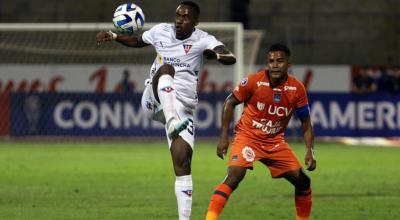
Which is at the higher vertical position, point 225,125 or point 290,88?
point 290,88

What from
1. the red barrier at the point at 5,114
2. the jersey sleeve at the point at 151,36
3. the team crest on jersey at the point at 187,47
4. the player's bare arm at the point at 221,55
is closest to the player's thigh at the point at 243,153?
the player's bare arm at the point at 221,55

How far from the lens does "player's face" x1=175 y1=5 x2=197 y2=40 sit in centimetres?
942

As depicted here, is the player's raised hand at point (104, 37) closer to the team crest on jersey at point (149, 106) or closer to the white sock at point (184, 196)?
the team crest on jersey at point (149, 106)

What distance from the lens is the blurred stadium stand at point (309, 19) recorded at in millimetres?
30859

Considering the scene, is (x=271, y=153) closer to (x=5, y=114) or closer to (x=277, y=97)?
(x=277, y=97)

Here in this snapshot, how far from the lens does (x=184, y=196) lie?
912cm

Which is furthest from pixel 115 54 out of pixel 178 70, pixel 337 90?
pixel 178 70

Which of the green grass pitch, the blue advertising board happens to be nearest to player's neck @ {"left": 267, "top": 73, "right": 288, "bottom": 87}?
the green grass pitch

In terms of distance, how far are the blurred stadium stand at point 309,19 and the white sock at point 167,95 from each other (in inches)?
852

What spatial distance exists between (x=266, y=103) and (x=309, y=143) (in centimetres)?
56

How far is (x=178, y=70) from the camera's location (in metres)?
9.59

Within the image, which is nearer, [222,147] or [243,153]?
[222,147]

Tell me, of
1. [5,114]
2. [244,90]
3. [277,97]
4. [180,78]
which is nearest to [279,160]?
[277,97]

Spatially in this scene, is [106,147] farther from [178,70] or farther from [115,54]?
[178,70]
